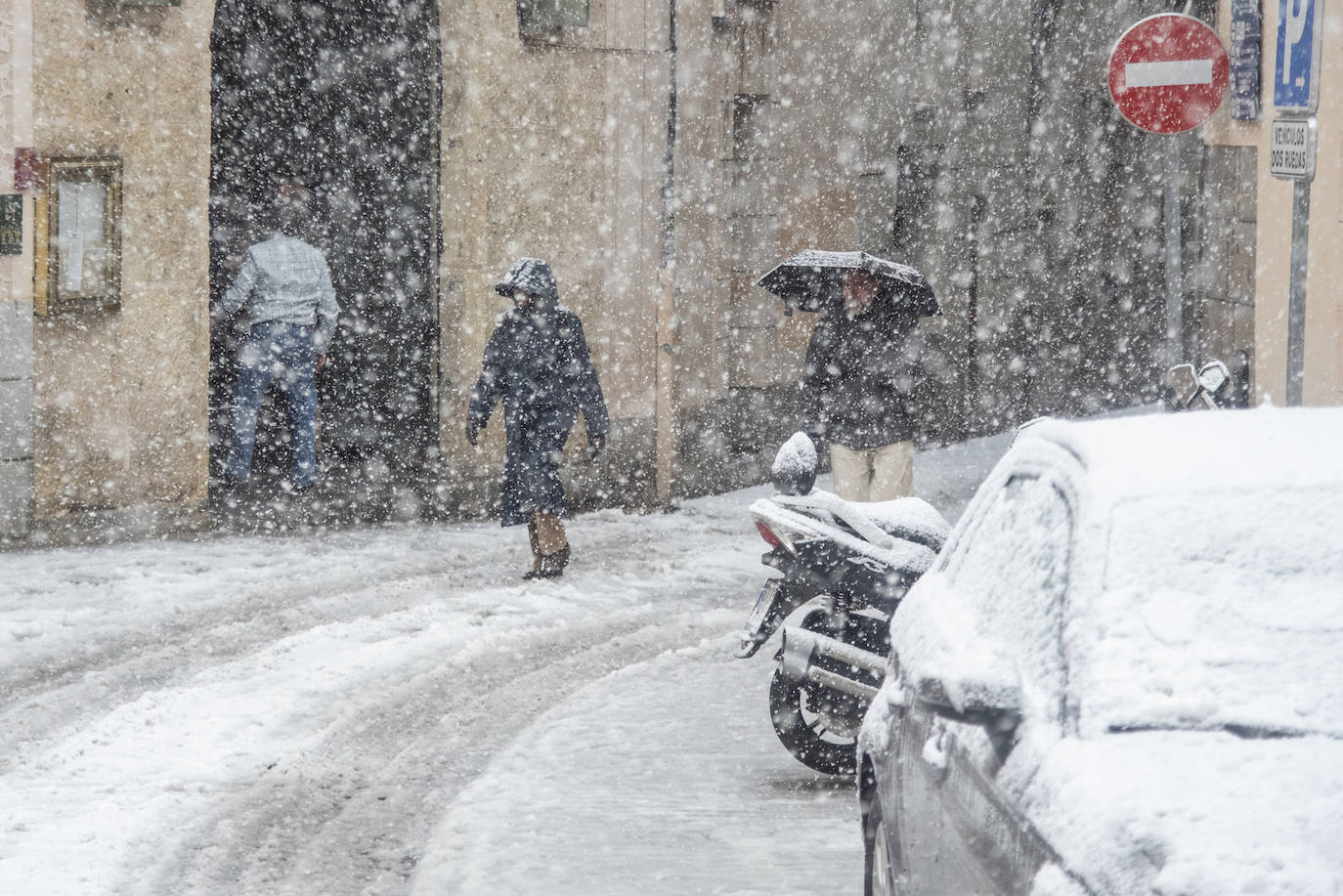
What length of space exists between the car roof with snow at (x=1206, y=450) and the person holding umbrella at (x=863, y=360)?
5.35 meters

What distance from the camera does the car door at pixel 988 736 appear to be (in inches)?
140

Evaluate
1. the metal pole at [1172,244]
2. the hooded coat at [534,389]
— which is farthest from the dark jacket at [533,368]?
the metal pole at [1172,244]

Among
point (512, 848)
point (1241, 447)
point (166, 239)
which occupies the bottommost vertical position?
point (512, 848)

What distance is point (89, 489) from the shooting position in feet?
39.4

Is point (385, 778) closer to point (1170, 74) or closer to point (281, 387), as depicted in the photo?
point (1170, 74)

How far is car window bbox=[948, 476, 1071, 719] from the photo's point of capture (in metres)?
3.75

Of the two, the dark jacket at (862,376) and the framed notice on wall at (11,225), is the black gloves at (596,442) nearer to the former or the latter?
the dark jacket at (862,376)

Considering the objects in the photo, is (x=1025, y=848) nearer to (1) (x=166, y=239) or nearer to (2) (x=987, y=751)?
(2) (x=987, y=751)

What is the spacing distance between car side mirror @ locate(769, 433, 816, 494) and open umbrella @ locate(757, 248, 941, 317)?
236 cm

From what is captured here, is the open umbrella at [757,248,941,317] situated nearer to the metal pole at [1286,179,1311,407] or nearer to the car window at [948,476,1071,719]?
the metal pole at [1286,179,1311,407]

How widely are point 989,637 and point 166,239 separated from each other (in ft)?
30.3

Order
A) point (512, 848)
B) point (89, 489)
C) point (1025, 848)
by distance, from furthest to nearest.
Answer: point (89, 489) → point (512, 848) → point (1025, 848)

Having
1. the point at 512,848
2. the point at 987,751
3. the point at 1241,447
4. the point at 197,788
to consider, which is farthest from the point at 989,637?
the point at 197,788

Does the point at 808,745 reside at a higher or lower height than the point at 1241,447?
lower
